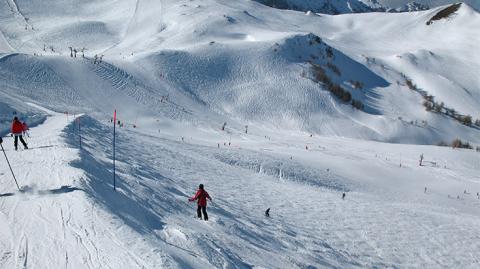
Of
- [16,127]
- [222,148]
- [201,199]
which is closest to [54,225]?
[201,199]

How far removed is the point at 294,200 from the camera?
2480 cm

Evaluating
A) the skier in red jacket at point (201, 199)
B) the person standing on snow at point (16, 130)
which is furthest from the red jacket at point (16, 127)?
the skier in red jacket at point (201, 199)

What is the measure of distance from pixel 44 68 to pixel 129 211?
121 feet

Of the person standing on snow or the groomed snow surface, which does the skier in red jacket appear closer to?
the groomed snow surface

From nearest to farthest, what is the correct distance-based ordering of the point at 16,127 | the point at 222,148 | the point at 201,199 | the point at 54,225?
the point at 54,225, the point at 201,199, the point at 16,127, the point at 222,148

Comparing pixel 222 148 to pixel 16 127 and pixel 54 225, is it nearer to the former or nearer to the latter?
pixel 16 127

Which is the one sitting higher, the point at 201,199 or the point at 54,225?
the point at 54,225

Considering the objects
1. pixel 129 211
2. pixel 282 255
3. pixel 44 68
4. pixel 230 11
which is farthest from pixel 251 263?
pixel 230 11

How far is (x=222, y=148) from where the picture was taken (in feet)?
110

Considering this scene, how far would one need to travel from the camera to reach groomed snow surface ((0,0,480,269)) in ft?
42.3

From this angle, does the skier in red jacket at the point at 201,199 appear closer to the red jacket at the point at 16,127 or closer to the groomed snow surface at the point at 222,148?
the groomed snow surface at the point at 222,148

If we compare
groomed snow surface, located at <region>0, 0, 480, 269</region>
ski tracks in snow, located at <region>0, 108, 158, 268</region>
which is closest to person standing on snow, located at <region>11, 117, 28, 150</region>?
groomed snow surface, located at <region>0, 0, 480, 269</region>

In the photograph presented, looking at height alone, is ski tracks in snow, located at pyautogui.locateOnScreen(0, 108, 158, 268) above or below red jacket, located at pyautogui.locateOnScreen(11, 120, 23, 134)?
below

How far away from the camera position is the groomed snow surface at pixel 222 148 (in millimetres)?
12891
